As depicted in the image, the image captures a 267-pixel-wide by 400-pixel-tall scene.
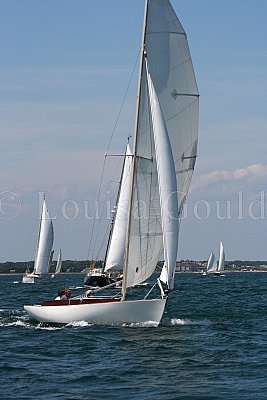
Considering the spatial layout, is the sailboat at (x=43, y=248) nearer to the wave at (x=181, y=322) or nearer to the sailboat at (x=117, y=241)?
the sailboat at (x=117, y=241)

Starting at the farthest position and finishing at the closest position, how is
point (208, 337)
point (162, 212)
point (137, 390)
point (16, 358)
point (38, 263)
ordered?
point (38, 263), point (162, 212), point (208, 337), point (16, 358), point (137, 390)

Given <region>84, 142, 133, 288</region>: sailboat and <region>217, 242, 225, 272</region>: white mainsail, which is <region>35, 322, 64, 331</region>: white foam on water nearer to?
<region>84, 142, 133, 288</region>: sailboat

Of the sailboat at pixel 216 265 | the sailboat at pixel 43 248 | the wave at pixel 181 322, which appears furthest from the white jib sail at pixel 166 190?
the sailboat at pixel 216 265

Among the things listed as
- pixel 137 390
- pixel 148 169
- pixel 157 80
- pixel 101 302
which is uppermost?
pixel 157 80

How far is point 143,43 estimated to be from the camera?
101 feet

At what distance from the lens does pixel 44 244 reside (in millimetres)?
105250

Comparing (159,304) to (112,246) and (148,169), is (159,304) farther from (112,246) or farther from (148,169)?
(112,246)

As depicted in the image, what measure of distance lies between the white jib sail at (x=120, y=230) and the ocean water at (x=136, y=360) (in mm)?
30686

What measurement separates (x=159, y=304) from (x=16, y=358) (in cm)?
720

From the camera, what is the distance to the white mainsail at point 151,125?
30.7 metres

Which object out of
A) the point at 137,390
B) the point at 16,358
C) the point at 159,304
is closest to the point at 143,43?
the point at 159,304

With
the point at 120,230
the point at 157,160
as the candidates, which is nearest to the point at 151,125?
the point at 157,160

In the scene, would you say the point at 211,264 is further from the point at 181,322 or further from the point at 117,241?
the point at 181,322

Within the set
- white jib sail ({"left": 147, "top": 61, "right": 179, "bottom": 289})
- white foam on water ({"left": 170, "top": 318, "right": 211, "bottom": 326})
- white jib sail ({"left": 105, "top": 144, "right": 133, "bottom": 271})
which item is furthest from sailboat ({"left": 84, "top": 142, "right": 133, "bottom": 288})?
white jib sail ({"left": 147, "top": 61, "right": 179, "bottom": 289})
